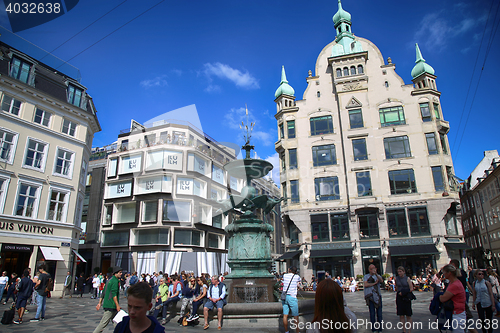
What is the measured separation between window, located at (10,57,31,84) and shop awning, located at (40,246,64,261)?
1201 centimetres

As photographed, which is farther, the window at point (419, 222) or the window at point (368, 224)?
the window at point (368, 224)

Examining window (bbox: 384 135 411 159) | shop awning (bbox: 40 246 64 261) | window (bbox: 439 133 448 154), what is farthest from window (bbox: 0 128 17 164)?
window (bbox: 439 133 448 154)

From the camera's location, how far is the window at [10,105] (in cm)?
2134

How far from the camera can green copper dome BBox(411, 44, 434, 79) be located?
31.9m

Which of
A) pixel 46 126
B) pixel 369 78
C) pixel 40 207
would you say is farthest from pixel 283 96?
pixel 40 207

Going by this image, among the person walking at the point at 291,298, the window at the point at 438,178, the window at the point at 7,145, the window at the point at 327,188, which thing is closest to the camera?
the person walking at the point at 291,298

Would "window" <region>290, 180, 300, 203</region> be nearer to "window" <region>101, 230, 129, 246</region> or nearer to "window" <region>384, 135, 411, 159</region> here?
"window" <region>384, 135, 411, 159</region>

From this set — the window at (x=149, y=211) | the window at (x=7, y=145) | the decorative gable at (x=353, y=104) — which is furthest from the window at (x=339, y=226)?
the window at (x=7, y=145)

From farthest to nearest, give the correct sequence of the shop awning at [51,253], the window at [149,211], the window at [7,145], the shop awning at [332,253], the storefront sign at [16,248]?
1. the window at [149,211]
2. the shop awning at [332,253]
3. the shop awning at [51,253]
4. the window at [7,145]
5. the storefront sign at [16,248]

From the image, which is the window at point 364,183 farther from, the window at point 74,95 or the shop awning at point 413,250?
the window at point 74,95

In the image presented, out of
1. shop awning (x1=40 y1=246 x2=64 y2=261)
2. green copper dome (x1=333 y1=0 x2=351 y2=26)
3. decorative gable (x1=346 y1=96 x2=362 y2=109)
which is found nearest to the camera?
shop awning (x1=40 y1=246 x2=64 y2=261)

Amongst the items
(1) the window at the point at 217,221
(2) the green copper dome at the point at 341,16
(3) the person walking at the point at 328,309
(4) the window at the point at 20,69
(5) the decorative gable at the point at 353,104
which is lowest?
(3) the person walking at the point at 328,309

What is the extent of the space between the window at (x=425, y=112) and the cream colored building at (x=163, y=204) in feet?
81.1

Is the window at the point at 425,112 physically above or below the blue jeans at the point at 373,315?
above
